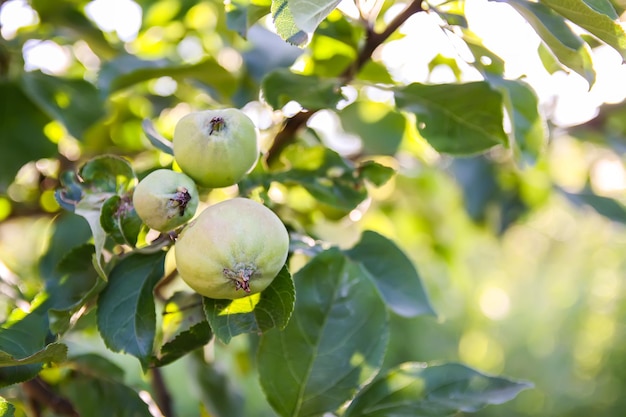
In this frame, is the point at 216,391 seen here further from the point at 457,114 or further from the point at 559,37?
→ the point at 559,37

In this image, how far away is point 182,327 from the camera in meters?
0.51

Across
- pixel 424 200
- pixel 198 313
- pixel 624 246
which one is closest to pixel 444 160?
pixel 424 200

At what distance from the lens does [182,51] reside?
103 centimetres

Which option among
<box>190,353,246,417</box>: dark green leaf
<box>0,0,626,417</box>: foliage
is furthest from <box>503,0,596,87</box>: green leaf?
<box>190,353,246,417</box>: dark green leaf

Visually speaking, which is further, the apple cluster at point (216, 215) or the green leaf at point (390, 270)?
the green leaf at point (390, 270)

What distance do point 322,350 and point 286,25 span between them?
0.26m

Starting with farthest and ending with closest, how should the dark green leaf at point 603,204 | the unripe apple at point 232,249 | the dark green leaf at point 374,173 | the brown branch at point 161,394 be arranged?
the dark green leaf at point 603,204 → the brown branch at point 161,394 → the dark green leaf at point 374,173 → the unripe apple at point 232,249

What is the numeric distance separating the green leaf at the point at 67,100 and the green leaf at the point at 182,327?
0.31m

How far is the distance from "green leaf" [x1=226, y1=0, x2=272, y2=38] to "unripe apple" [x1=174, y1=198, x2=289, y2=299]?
0.63 ft

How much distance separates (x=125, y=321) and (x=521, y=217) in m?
0.85

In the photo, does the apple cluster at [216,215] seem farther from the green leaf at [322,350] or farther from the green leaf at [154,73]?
the green leaf at [154,73]

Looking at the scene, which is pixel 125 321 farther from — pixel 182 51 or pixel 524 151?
pixel 182 51

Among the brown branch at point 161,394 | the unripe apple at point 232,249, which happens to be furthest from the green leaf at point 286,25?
the brown branch at point 161,394

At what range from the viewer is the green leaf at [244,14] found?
0.53 meters
